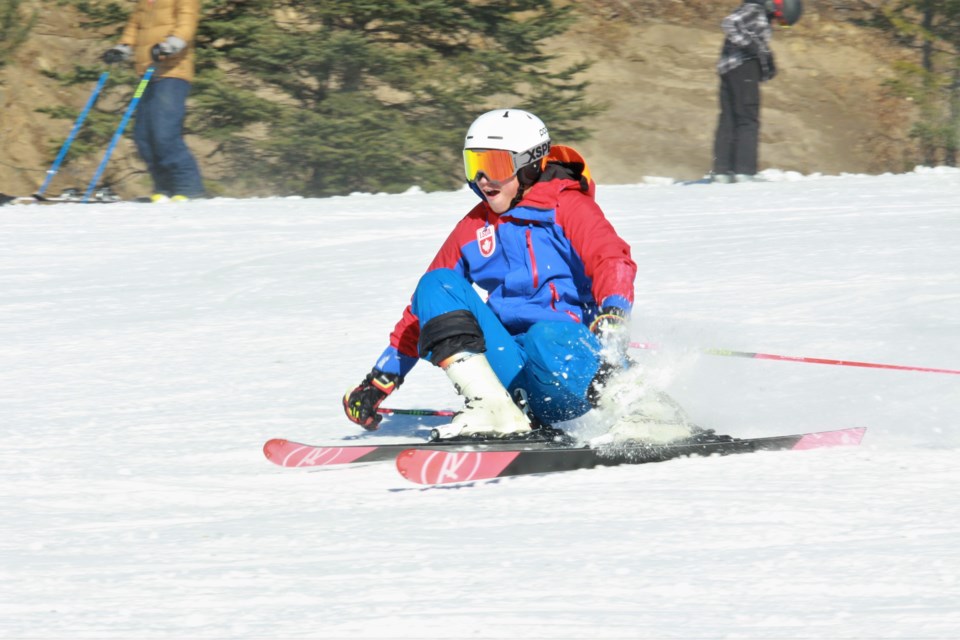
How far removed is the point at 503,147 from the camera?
4.51 metres

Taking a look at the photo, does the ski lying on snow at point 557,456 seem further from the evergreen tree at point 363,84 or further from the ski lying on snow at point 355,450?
the evergreen tree at point 363,84

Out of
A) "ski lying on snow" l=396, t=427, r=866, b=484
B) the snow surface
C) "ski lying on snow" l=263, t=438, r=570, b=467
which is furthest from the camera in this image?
"ski lying on snow" l=263, t=438, r=570, b=467

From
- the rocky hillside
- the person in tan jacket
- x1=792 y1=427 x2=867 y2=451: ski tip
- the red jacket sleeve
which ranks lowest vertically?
the rocky hillside

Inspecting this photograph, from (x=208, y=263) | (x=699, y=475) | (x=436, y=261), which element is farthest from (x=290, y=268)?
(x=699, y=475)

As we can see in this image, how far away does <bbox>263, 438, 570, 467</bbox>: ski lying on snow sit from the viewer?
406 centimetres

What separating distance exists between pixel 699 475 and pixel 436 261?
3.87 feet

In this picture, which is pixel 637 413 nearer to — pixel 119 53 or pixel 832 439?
pixel 832 439

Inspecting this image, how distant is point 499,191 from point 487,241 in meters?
0.16

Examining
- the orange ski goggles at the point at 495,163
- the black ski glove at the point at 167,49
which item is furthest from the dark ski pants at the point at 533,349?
the black ski glove at the point at 167,49

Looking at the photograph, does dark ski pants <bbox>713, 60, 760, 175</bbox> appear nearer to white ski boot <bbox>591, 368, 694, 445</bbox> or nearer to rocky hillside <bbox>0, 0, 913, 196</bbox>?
white ski boot <bbox>591, 368, 694, 445</bbox>

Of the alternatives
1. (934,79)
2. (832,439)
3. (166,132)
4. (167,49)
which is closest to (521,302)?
(832,439)

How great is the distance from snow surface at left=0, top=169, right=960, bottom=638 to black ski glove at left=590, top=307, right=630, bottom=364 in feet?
1.13

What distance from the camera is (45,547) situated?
3467 mm

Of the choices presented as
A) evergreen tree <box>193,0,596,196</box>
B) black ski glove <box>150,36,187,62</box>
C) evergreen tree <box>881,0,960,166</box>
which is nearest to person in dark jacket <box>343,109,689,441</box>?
black ski glove <box>150,36,187,62</box>
